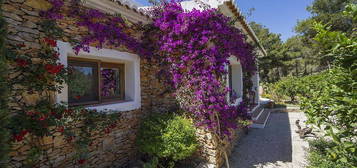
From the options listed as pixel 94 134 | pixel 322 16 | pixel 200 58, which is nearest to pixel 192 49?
pixel 200 58

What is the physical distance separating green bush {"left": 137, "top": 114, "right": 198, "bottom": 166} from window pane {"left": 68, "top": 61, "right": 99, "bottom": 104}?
5.47ft

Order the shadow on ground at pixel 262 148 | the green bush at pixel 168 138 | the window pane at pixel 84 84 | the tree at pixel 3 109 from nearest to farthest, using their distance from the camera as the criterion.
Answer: the tree at pixel 3 109 → the window pane at pixel 84 84 → the green bush at pixel 168 138 → the shadow on ground at pixel 262 148

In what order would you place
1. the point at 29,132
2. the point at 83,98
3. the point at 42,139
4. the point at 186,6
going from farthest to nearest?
the point at 186,6 → the point at 83,98 → the point at 42,139 → the point at 29,132

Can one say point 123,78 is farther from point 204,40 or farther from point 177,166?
point 177,166

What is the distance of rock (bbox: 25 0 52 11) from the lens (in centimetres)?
329

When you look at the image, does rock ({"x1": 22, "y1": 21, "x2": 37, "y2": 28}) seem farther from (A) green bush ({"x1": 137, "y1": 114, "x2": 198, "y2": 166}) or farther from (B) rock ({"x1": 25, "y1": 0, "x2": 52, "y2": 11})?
(A) green bush ({"x1": 137, "y1": 114, "x2": 198, "y2": 166})

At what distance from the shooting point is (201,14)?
484 centimetres

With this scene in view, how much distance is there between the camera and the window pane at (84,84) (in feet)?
13.6

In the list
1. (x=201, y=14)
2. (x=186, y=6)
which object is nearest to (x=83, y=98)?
(x=201, y=14)

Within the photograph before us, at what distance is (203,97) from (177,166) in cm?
220

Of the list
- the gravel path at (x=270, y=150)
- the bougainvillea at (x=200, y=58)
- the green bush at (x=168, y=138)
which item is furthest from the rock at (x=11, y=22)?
the gravel path at (x=270, y=150)

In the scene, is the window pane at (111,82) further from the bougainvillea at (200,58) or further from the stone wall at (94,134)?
the bougainvillea at (200,58)

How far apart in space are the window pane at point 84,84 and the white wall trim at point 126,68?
0.26 m

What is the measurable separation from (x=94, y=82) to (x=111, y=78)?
1.93 feet
